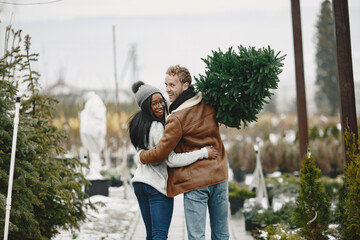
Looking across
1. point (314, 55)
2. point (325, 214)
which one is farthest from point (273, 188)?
point (314, 55)

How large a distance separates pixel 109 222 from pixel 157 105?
14.2 ft

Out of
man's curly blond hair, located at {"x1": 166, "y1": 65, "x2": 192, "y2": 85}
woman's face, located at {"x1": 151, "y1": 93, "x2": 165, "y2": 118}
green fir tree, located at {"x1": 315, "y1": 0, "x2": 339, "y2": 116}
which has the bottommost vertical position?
woman's face, located at {"x1": 151, "y1": 93, "x2": 165, "y2": 118}

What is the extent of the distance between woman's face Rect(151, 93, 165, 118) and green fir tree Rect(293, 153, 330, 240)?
174cm

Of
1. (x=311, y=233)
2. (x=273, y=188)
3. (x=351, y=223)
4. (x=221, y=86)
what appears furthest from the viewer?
(x=273, y=188)

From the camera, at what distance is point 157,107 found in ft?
12.1

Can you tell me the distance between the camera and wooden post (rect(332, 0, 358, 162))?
4.91 metres

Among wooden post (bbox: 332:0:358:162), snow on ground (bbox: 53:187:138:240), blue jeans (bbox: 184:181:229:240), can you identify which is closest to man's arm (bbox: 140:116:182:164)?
blue jeans (bbox: 184:181:229:240)

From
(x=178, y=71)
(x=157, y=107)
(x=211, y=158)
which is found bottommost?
(x=211, y=158)

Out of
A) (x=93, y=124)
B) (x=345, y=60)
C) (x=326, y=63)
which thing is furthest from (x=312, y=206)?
(x=326, y=63)

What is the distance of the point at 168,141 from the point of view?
3.42 m

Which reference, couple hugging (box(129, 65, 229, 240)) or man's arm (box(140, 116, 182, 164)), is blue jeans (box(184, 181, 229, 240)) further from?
man's arm (box(140, 116, 182, 164))

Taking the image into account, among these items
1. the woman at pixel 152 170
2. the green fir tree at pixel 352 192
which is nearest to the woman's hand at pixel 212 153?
the woman at pixel 152 170

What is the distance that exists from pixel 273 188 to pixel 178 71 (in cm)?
542

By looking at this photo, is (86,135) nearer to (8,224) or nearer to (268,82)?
(8,224)
